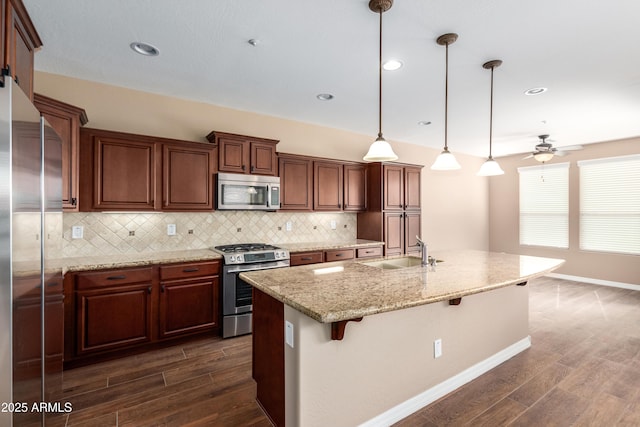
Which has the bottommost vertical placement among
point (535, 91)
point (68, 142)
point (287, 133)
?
point (68, 142)

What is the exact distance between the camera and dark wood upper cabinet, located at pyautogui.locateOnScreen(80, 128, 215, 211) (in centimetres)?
290

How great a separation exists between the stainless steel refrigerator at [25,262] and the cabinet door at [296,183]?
2519 millimetres

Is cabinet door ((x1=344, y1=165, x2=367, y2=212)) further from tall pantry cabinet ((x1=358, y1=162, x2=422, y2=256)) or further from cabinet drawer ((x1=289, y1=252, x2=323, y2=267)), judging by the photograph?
cabinet drawer ((x1=289, y1=252, x2=323, y2=267))

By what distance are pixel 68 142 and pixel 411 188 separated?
450 centimetres

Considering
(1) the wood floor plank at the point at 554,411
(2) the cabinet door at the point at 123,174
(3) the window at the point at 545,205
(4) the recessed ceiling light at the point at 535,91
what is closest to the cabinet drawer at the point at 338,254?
(2) the cabinet door at the point at 123,174

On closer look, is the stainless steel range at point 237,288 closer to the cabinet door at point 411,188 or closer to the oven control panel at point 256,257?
the oven control panel at point 256,257

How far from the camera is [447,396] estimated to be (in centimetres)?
230

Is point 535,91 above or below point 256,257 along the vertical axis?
above

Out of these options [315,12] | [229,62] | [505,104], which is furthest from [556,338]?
[229,62]

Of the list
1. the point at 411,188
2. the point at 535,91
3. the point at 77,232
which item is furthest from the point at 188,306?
the point at 535,91

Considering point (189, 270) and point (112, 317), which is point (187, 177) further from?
point (112, 317)

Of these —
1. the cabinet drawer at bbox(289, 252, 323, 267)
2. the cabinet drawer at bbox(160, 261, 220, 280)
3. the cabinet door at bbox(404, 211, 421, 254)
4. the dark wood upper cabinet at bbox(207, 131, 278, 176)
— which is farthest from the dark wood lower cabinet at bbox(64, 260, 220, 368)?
the cabinet door at bbox(404, 211, 421, 254)

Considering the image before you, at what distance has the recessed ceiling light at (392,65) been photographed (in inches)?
107

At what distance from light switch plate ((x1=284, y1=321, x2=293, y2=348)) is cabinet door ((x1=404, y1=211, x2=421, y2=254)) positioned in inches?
143
